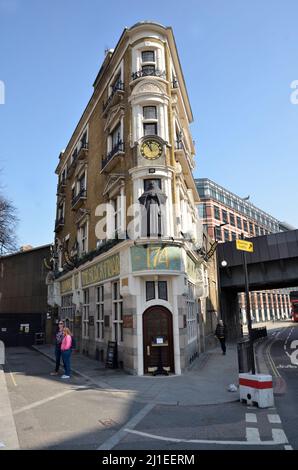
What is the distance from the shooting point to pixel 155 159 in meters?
16.1

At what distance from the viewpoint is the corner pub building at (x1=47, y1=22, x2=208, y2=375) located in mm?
14500

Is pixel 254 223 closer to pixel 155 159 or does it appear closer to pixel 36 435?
pixel 155 159

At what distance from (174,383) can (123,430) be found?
5340mm

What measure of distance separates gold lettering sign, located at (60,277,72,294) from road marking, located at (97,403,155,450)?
17.2 metres

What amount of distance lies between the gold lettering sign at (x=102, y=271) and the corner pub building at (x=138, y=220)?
0.17 ft

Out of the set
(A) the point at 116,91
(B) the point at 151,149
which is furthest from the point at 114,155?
(A) the point at 116,91

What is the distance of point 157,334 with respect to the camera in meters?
14.3

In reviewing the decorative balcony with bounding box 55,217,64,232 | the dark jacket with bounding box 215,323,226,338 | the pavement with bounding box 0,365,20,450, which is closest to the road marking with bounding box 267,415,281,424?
the pavement with bounding box 0,365,20,450

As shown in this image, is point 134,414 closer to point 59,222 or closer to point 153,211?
point 153,211

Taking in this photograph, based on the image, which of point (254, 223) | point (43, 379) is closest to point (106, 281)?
point (43, 379)

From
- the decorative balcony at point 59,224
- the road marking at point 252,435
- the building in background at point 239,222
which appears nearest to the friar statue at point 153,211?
the road marking at point 252,435

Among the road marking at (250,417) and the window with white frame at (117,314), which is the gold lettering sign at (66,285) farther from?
the road marking at (250,417)
